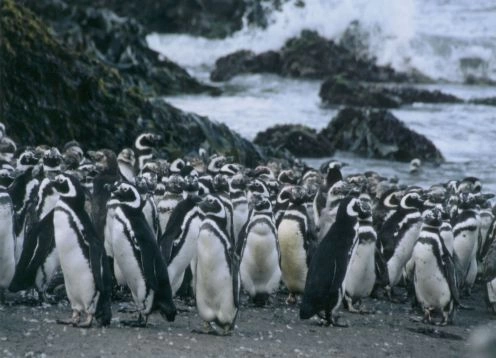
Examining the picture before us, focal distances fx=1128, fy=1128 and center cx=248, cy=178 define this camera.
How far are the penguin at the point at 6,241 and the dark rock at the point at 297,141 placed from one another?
10.7 m

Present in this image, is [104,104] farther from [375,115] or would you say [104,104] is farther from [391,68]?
[391,68]

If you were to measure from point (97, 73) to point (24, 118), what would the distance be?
171cm

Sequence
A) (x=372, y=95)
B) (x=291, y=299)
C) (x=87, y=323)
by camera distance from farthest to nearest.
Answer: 1. (x=372, y=95)
2. (x=291, y=299)
3. (x=87, y=323)

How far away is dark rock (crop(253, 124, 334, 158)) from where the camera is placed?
18.6 m

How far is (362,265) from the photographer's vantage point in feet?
29.2

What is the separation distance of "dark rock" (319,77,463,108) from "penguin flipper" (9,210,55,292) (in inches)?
626

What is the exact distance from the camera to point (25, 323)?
24.0ft

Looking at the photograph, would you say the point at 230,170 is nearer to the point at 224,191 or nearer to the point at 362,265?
the point at 224,191

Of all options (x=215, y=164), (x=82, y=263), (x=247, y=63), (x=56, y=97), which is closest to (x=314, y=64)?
(x=247, y=63)

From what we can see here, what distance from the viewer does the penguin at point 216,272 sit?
746 centimetres

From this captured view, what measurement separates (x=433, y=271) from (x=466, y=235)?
1466 millimetres

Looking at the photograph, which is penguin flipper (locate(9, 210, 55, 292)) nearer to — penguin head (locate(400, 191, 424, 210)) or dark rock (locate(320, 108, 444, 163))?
penguin head (locate(400, 191, 424, 210))

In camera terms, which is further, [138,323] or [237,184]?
[237,184]

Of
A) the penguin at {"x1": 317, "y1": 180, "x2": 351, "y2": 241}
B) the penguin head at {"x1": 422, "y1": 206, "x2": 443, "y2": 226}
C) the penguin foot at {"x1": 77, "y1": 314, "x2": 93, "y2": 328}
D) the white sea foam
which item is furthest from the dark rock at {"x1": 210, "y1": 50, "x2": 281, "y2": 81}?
the penguin foot at {"x1": 77, "y1": 314, "x2": 93, "y2": 328}
